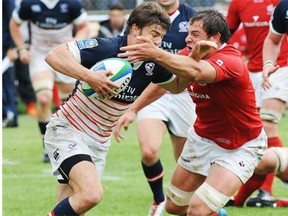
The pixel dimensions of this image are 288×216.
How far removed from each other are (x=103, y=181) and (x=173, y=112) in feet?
6.18

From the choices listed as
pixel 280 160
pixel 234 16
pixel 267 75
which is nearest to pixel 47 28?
pixel 234 16

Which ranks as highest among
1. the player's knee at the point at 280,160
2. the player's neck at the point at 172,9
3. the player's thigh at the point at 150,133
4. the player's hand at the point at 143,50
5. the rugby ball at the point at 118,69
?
the player's hand at the point at 143,50

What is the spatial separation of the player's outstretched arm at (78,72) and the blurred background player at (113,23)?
11423 mm

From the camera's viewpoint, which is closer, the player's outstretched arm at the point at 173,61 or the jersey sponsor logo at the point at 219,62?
the player's outstretched arm at the point at 173,61

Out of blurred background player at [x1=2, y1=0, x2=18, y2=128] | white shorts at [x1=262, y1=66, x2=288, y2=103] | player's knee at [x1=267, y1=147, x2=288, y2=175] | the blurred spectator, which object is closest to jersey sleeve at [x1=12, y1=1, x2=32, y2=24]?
blurred background player at [x1=2, y1=0, x2=18, y2=128]

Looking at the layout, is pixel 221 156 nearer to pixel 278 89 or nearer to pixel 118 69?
pixel 118 69

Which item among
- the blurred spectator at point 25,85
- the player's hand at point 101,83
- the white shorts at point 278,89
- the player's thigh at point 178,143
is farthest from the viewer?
the blurred spectator at point 25,85

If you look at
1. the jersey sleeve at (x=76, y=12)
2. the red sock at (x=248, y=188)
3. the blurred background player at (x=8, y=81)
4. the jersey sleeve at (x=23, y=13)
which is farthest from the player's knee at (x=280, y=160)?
the blurred background player at (x=8, y=81)

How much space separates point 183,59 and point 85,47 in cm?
81

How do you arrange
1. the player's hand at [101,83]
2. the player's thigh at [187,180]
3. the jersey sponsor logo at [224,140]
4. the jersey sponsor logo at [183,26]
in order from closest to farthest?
the player's hand at [101,83], the jersey sponsor logo at [224,140], the player's thigh at [187,180], the jersey sponsor logo at [183,26]

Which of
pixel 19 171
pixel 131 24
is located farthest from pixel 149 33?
pixel 19 171

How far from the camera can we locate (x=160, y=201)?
868 cm

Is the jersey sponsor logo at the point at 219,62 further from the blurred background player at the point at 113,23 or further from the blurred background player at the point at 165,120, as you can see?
the blurred background player at the point at 113,23

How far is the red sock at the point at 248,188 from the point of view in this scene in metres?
8.70
